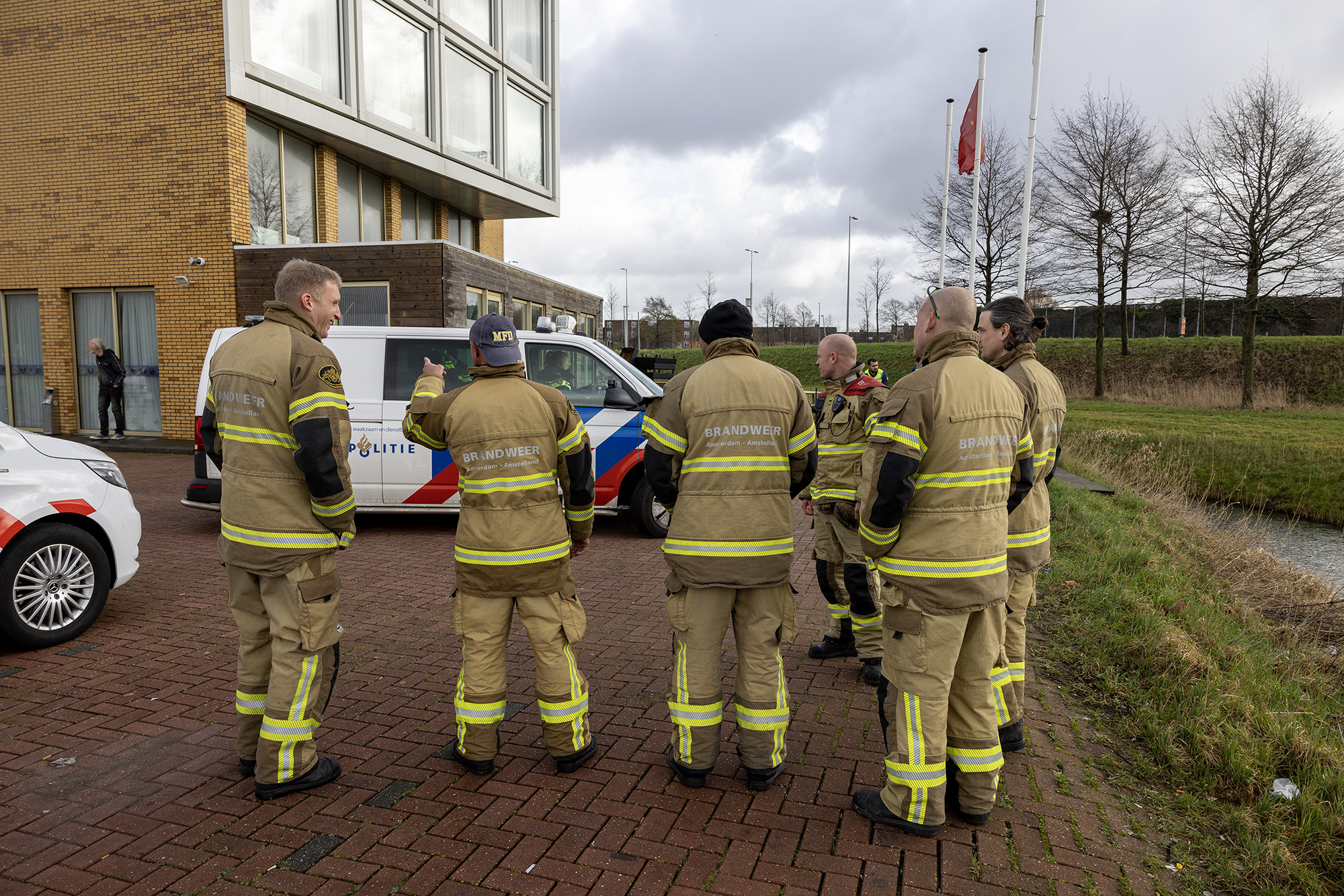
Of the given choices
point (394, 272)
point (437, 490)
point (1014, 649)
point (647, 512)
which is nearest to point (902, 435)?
point (1014, 649)

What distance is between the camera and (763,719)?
3.37 metres

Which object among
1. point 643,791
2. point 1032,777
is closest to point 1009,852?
point 1032,777

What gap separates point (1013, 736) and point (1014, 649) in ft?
1.30

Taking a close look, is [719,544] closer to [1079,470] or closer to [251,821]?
[251,821]

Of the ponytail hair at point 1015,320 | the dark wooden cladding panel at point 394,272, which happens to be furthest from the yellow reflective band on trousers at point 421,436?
the dark wooden cladding panel at point 394,272

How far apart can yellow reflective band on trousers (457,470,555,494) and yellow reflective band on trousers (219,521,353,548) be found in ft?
2.00

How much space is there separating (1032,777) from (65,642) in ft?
18.3

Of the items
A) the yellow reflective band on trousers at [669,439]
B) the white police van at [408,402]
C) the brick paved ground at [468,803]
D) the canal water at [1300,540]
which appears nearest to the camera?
the brick paved ground at [468,803]

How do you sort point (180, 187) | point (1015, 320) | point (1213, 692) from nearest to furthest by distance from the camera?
point (1015, 320), point (1213, 692), point (180, 187)

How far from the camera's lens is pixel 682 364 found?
50.4 m

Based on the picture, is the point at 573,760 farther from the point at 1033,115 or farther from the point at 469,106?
the point at 469,106

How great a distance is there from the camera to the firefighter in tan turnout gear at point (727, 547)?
333cm

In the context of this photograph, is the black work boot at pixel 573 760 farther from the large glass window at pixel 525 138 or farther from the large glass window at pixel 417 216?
the large glass window at pixel 525 138

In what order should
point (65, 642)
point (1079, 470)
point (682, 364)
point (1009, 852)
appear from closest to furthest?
point (1009, 852), point (65, 642), point (1079, 470), point (682, 364)
